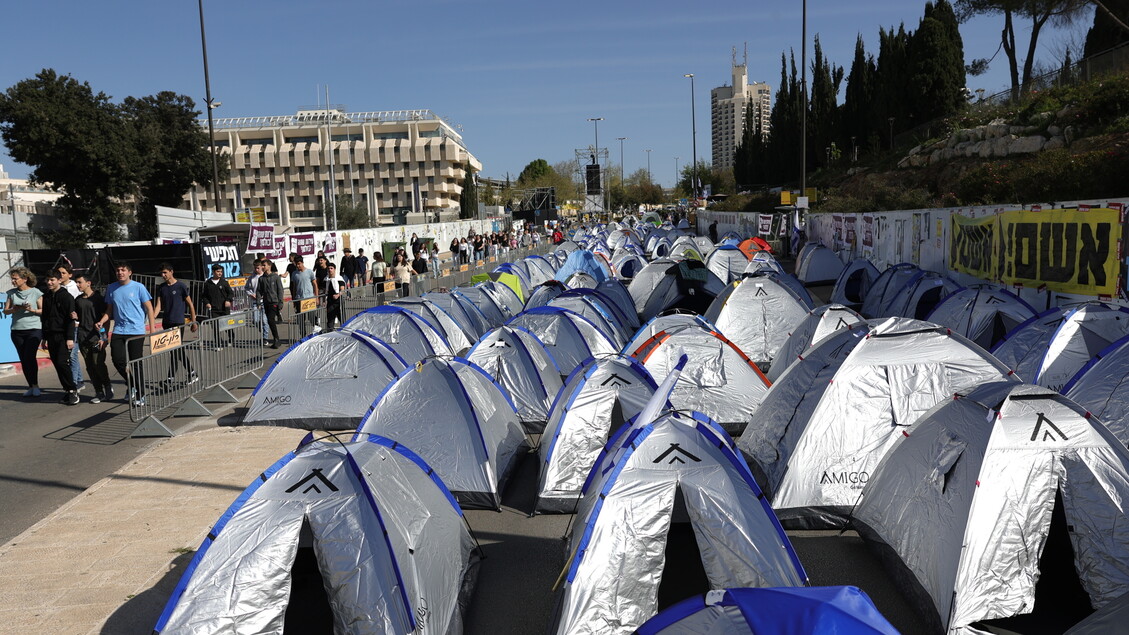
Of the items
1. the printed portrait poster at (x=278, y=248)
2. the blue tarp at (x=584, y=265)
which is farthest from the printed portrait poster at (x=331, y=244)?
the blue tarp at (x=584, y=265)

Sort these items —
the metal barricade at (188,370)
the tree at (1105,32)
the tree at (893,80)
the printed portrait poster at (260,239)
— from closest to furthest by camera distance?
the metal barricade at (188,370), the printed portrait poster at (260,239), the tree at (1105,32), the tree at (893,80)

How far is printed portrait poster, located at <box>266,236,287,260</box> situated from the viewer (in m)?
27.2

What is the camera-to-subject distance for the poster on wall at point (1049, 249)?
38.8ft

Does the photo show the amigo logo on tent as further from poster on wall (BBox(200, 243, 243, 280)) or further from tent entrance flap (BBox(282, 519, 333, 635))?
poster on wall (BBox(200, 243, 243, 280))

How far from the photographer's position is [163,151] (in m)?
43.6

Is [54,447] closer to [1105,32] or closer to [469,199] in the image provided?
[1105,32]

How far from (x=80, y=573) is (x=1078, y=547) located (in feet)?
25.2

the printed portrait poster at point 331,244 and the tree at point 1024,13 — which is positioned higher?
the tree at point 1024,13

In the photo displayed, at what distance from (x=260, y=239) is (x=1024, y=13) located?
31.5 meters

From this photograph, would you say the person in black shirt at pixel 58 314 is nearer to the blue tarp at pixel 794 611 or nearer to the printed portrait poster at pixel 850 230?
the blue tarp at pixel 794 611

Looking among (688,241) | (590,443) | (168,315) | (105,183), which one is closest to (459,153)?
(105,183)

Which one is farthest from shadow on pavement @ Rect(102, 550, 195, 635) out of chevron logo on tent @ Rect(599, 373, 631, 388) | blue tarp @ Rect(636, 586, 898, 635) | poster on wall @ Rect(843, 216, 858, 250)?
poster on wall @ Rect(843, 216, 858, 250)

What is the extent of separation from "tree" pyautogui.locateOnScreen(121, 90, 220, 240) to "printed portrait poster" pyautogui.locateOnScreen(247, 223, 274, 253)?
1824cm

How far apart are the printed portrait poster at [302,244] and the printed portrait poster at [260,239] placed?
124 centimetres
